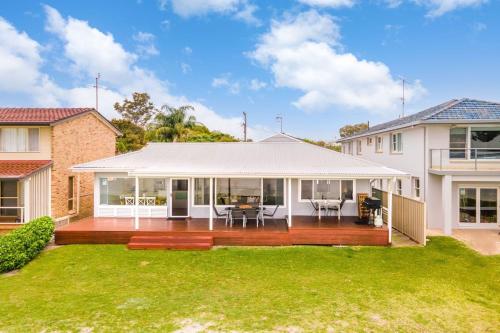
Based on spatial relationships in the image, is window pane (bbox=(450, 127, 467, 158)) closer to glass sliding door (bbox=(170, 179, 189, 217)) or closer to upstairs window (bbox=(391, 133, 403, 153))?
upstairs window (bbox=(391, 133, 403, 153))

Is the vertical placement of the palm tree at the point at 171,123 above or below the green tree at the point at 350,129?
below

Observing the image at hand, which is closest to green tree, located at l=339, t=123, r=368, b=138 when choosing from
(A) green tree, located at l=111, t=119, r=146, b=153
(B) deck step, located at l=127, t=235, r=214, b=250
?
(A) green tree, located at l=111, t=119, r=146, b=153

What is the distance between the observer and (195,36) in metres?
29.9

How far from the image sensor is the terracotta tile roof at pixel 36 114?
57.9ft

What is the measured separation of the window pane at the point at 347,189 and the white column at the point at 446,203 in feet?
14.3

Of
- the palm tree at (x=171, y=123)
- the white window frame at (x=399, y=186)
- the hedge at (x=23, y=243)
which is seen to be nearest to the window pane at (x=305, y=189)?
the white window frame at (x=399, y=186)

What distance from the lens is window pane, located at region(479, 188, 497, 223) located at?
663 inches

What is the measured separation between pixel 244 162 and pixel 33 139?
39.9ft

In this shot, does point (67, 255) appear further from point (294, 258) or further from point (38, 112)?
point (38, 112)

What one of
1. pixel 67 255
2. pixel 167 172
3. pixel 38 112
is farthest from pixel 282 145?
pixel 38 112

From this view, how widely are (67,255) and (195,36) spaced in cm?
2339

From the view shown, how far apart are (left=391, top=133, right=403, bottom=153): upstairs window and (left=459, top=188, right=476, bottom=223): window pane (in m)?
4.54

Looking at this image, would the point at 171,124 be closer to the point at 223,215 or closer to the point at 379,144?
the point at 379,144

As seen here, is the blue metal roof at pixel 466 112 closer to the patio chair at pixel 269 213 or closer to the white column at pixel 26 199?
the patio chair at pixel 269 213
